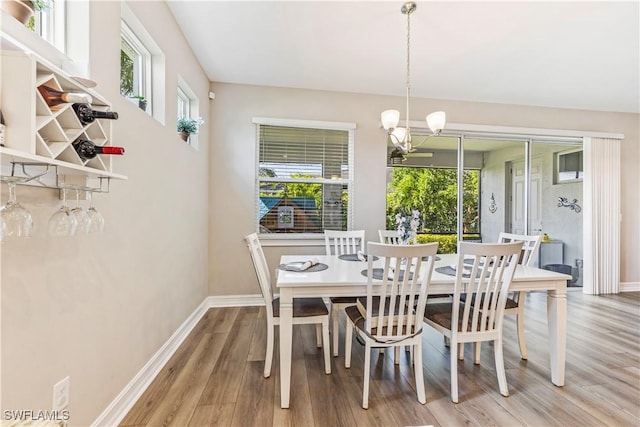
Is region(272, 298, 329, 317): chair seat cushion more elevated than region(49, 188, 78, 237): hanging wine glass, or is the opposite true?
region(49, 188, 78, 237): hanging wine glass

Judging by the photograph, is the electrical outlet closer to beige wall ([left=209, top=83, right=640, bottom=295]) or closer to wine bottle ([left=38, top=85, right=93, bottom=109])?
wine bottle ([left=38, top=85, right=93, bottom=109])

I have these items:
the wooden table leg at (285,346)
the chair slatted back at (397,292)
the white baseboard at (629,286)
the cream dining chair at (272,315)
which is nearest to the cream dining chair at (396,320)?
the chair slatted back at (397,292)

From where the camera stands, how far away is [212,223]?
11.7ft

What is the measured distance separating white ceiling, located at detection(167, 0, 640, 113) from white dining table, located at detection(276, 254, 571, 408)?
2.03 m

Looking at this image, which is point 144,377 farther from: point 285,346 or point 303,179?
point 303,179

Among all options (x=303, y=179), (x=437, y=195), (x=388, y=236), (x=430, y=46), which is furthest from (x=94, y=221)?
(x=437, y=195)

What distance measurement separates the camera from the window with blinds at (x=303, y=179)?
372cm

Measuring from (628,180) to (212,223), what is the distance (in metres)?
6.19

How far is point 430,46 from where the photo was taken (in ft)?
8.95

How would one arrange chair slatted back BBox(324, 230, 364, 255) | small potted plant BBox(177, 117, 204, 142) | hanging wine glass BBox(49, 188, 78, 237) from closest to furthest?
hanging wine glass BBox(49, 188, 78, 237)
small potted plant BBox(177, 117, 204, 142)
chair slatted back BBox(324, 230, 364, 255)

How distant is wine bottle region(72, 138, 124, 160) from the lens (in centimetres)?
105

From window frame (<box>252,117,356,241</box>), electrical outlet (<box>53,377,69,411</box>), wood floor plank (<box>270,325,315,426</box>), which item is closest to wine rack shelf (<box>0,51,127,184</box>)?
electrical outlet (<box>53,377,69,411</box>)

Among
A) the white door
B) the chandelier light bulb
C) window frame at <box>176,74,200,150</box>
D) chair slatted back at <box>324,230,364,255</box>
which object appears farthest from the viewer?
the white door

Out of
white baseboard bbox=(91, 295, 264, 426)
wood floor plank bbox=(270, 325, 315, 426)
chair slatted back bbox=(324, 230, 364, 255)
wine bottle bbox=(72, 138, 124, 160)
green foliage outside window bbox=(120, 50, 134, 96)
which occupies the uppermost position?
green foliage outside window bbox=(120, 50, 134, 96)
